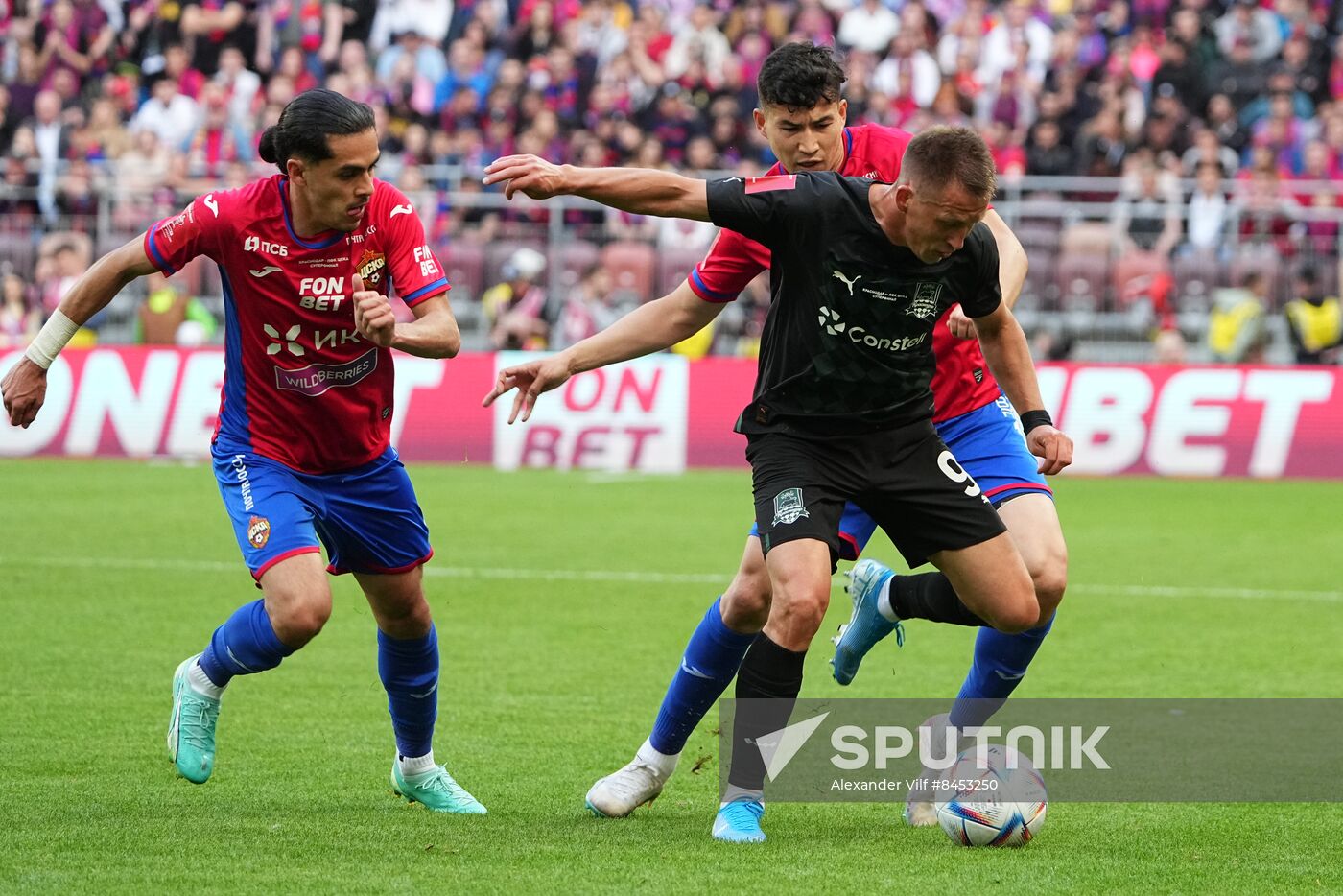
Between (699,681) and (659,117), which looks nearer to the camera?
(699,681)

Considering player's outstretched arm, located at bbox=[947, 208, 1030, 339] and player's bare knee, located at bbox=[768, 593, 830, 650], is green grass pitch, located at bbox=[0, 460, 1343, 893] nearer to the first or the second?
player's bare knee, located at bbox=[768, 593, 830, 650]

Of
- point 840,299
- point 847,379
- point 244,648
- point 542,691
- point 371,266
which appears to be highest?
point 840,299

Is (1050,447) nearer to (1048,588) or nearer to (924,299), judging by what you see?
(1048,588)

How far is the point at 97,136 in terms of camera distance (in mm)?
22031

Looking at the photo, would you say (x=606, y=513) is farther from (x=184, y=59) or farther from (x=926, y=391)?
(x=184, y=59)

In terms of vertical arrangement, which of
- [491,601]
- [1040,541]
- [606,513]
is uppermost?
[1040,541]

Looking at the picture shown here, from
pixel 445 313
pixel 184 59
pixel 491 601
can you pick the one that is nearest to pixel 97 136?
pixel 184 59

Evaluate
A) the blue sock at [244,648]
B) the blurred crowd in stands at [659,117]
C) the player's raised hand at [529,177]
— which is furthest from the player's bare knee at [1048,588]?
the blurred crowd in stands at [659,117]

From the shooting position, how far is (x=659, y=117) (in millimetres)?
21656

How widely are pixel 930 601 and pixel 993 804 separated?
2.94ft

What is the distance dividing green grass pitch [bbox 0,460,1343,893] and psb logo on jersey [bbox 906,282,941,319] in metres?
1.60

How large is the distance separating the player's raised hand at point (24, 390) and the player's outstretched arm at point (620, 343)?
1.40 meters

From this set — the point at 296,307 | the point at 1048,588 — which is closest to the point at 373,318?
the point at 296,307

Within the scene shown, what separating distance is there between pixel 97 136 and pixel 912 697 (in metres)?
16.7
